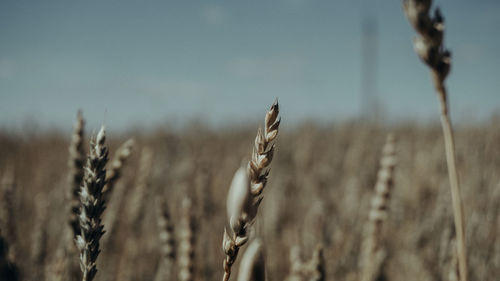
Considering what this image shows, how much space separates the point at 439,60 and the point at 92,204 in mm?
450

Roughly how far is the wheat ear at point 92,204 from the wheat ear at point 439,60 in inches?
15.7

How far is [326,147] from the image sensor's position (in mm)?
4766

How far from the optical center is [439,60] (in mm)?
403

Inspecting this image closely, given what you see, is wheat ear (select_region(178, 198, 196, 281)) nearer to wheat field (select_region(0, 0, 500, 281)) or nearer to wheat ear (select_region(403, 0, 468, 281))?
wheat field (select_region(0, 0, 500, 281))

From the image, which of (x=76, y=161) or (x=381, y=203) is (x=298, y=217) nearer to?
(x=381, y=203)

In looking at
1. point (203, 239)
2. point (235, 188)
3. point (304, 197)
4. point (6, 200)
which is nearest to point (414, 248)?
point (203, 239)

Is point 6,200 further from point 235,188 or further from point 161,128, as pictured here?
point 161,128

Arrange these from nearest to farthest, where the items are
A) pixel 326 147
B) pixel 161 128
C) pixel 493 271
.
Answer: pixel 493 271, pixel 326 147, pixel 161 128

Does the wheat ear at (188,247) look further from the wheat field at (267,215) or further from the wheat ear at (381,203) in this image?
the wheat ear at (381,203)

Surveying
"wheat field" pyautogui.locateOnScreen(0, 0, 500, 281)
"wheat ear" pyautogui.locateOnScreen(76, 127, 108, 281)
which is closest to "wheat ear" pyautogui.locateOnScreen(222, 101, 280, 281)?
"wheat field" pyautogui.locateOnScreen(0, 0, 500, 281)

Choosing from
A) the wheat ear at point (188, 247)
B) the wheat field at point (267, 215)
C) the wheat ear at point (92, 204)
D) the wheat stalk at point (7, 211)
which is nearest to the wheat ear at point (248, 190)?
the wheat field at point (267, 215)

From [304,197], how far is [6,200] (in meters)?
2.02

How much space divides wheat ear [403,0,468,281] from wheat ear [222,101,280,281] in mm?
190

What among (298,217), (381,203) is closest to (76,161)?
(381,203)
